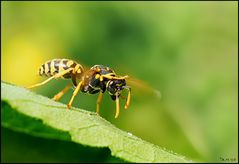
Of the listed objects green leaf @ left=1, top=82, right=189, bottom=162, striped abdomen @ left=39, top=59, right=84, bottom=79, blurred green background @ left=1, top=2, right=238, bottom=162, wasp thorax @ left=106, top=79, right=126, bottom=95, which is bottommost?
blurred green background @ left=1, top=2, right=238, bottom=162

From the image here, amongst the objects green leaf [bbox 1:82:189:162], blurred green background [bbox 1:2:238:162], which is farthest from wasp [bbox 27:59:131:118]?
green leaf [bbox 1:82:189:162]

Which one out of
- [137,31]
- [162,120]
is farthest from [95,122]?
[137,31]

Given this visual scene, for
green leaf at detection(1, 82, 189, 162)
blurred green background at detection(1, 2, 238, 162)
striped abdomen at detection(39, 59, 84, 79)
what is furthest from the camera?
blurred green background at detection(1, 2, 238, 162)

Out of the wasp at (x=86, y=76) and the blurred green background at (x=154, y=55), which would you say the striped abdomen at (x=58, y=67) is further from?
the blurred green background at (x=154, y=55)

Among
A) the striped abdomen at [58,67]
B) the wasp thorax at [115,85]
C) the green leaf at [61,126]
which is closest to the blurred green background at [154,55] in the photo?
the wasp thorax at [115,85]

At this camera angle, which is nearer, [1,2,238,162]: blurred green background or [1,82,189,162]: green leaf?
[1,82,189,162]: green leaf

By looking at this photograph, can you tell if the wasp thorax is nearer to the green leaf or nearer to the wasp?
the wasp

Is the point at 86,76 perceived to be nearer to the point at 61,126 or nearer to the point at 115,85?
the point at 115,85

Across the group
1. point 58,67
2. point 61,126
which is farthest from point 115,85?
point 61,126
